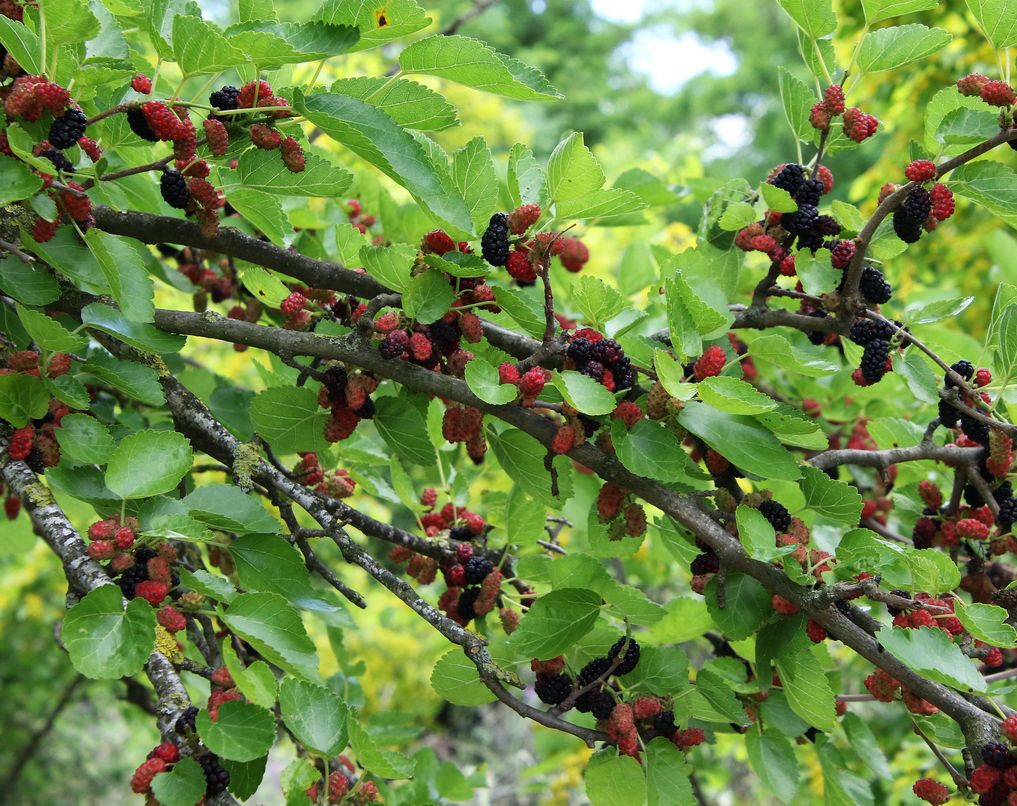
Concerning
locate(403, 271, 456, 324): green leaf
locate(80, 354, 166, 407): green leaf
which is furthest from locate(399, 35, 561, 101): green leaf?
locate(80, 354, 166, 407): green leaf

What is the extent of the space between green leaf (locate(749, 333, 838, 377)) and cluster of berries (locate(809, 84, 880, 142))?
1.21 feet

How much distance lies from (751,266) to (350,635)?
444cm

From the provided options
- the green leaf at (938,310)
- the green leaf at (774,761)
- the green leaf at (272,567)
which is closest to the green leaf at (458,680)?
the green leaf at (272,567)

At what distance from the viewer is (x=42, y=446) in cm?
109

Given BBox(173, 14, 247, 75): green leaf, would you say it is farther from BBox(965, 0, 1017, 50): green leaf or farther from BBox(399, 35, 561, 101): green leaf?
BBox(965, 0, 1017, 50): green leaf

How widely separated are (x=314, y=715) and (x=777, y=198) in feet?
3.17

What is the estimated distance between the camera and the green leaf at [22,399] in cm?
105

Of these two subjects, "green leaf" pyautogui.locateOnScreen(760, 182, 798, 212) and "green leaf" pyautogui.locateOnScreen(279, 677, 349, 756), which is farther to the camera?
"green leaf" pyautogui.locateOnScreen(760, 182, 798, 212)

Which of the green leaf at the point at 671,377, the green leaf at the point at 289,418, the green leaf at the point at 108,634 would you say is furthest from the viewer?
the green leaf at the point at 289,418

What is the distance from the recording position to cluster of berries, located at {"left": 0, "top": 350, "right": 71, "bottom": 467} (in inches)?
42.2

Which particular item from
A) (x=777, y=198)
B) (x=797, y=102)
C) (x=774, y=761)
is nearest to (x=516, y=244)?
(x=777, y=198)

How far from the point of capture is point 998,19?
40.8 inches

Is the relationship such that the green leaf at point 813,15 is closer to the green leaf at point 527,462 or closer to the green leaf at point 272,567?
the green leaf at point 527,462

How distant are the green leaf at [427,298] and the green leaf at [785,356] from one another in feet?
1.35
